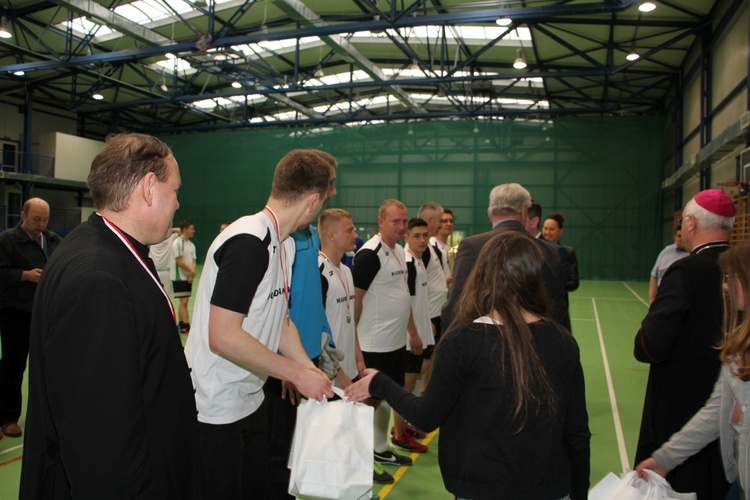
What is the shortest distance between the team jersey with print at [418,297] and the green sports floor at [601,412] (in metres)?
0.92

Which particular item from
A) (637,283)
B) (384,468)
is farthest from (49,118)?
(384,468)

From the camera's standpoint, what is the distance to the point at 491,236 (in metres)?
3.29

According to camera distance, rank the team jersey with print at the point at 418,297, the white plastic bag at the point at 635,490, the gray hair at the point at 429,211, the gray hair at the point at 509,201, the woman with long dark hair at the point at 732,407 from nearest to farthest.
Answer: the woman with long dark hair at the point at 732,407
the white plastic bag at the point at 635,490
the gray hair at the point at 509,201
the team jersey with print at the point at 418,297
the gray hair at the point at 429,211

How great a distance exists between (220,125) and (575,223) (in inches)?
625

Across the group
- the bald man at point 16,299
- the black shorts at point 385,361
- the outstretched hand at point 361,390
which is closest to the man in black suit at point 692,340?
the outstretched hand at point 361,390

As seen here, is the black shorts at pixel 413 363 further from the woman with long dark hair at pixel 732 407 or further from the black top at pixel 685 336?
the woman with long dark hair at pixel 732 407

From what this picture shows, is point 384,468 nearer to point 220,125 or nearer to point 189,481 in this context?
point 189,481

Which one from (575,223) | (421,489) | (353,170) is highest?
(353,170)

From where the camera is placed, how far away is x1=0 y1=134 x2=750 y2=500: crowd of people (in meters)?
1.27

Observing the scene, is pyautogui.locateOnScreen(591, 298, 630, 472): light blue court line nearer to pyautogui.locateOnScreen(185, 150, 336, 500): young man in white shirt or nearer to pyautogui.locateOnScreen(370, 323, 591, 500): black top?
pyautogui.locateOnScreen(370, 323, 591, 500): black top

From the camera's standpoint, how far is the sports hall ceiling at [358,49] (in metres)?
13.5

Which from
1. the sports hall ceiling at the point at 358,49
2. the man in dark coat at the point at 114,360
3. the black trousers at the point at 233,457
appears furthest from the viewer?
the sports hall ceiling at the point at 358,49

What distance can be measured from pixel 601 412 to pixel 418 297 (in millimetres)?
2405

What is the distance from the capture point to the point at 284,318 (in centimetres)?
254
